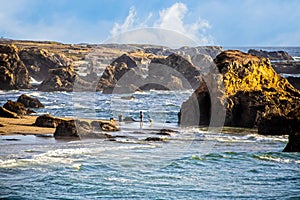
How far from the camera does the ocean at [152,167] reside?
58.9ft

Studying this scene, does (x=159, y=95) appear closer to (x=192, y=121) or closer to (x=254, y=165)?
(x=192, y=121)

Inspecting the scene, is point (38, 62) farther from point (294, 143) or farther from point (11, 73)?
point (294, 143)

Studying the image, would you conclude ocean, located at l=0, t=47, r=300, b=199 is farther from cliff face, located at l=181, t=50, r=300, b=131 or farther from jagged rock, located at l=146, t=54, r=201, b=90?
jagged rock, located at l=146, t=54, r=201, b=90

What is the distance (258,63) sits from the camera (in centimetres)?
3988

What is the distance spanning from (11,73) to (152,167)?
185 feet

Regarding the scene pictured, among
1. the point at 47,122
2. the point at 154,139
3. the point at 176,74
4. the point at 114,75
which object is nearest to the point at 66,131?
the point at 47,122

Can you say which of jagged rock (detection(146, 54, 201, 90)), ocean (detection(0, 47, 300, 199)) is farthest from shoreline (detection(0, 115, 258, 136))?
jagged rock (detection(146, 54, 201, 90))

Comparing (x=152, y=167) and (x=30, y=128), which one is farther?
(x=30, y=128)

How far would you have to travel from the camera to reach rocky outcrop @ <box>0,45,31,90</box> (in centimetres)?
7381

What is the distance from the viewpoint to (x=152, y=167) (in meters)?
22.0

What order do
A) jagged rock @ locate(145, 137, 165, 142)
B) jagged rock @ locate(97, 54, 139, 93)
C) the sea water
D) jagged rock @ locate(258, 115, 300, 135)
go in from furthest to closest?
jagged rock @ locate(97, 54, 139, 93) → jagged rock @ locate(258, 115, 300, 135) → jagged rock @ locate(145, 137, 165, 142) → the sea water

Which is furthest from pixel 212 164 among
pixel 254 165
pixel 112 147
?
pixel 112 147

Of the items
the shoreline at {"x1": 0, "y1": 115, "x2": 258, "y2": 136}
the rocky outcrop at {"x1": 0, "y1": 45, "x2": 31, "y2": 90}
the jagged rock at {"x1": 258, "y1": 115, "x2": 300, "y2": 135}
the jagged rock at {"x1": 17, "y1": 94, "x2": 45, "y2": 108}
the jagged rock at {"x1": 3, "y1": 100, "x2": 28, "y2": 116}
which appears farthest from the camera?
the rocky outcrop at {"x1": 0, "y1": 45, "x2": 31, "y2": 90}

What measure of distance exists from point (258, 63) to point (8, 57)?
4442 cm
